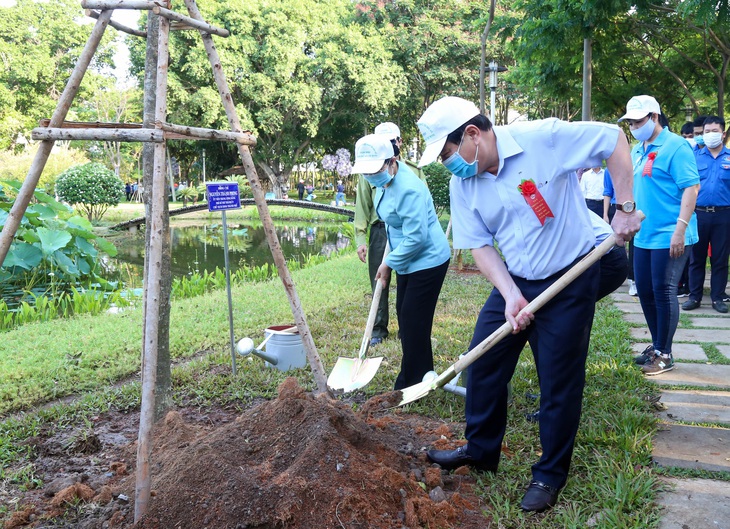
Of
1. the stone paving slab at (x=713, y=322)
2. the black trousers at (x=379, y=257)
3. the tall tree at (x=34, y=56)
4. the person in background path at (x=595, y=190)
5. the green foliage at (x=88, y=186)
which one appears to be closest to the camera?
the black trousers at (x=379, y=257)

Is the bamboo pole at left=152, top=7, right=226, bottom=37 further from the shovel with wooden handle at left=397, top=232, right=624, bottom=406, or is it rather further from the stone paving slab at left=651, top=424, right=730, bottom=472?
the stone paving slab at left=651, top=424, right=730, bottom=472

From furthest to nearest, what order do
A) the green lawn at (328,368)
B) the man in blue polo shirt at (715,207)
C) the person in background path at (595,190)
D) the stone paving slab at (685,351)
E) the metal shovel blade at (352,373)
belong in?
the person in background path at (595,190), the man in blue polo shirt at (715,207), the stone paving slab at (685,351), the metal shovel blade at (352,373), the green lawn at (328,368)

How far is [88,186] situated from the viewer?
64.3 feet

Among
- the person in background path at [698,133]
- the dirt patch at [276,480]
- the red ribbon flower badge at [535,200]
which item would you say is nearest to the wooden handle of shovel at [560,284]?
the red ribbon flower badge at [535,200]

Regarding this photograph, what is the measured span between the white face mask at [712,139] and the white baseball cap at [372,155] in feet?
13.8

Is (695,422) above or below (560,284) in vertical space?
below

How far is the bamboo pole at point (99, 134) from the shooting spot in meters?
2.49

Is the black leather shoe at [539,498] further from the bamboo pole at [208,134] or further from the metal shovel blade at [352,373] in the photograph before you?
the bamboo pole at [208,134]

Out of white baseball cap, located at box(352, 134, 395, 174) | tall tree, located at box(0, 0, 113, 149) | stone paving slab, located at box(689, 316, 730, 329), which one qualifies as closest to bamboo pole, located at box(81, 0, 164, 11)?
white baseball cap, located at box(352, 134, 395, 174)

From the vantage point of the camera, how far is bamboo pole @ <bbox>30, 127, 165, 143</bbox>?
8.16ft

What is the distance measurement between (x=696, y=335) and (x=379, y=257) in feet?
9.49

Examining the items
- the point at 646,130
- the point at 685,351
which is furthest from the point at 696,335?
the point at 646,130

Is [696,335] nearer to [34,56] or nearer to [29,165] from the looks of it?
[29,165]

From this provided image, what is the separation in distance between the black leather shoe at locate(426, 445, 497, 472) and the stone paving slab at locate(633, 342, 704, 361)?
2446 millimetres
